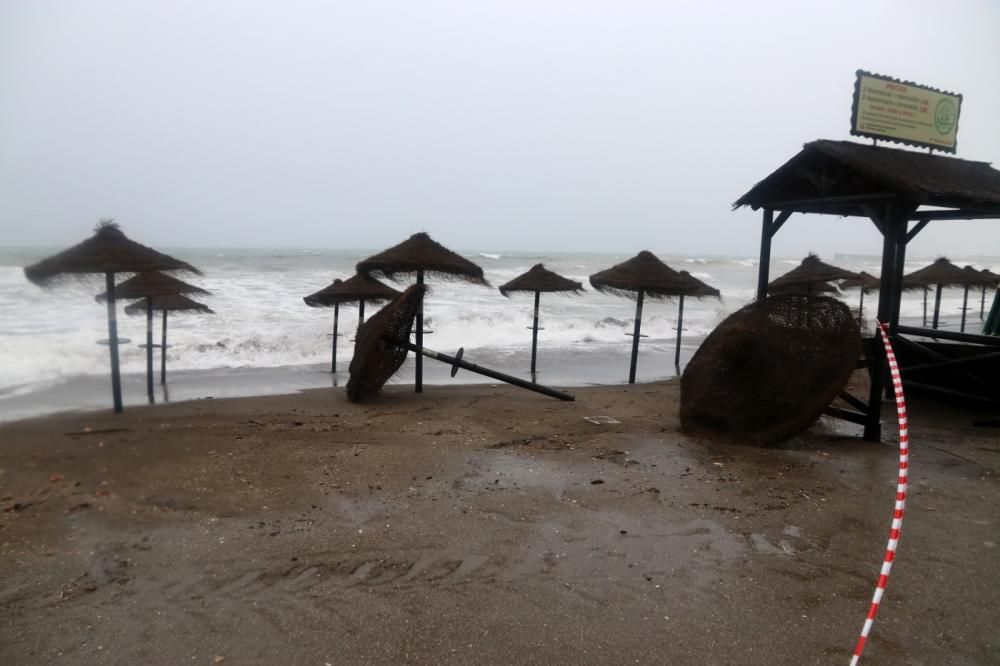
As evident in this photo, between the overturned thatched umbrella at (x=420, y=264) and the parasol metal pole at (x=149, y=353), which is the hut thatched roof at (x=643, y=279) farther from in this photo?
the parasol metal pole at (x=149, y=353)

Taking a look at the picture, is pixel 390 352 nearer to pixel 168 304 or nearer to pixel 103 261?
pixel 103 261

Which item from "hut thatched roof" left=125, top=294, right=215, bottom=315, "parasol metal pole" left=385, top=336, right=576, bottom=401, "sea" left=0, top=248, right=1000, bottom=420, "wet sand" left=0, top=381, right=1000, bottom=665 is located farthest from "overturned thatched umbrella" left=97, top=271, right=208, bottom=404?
"parasol metal pole" left=385, top=336, right=576, bottom=401

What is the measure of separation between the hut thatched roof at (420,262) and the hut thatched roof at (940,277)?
1510 cm

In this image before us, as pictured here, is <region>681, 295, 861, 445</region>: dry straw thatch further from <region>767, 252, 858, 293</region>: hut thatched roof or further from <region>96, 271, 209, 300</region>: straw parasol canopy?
<region>96, 271, 209, 300</region>: straw parasol canopy

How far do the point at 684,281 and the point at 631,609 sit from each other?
9.86 m

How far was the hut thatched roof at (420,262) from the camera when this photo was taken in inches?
399

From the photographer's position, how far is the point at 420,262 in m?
10.1

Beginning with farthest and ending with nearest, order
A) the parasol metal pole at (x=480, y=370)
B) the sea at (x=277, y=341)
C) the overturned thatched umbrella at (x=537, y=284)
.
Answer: the overturned thatched umbrella at (x=537, y=284) < the sea at (x=277, y=341) < the parasol metal pole at (x=480, y=370)

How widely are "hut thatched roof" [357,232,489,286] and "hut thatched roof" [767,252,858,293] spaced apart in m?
9.14

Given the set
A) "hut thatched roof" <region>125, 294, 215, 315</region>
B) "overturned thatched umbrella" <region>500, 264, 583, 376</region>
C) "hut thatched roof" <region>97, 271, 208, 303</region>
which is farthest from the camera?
"overturned thatched umbrella" <region>500, 264, 583, 376</region>

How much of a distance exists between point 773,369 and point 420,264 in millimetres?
5662

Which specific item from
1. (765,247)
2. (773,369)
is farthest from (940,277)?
(773,369)

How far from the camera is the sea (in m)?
11.9

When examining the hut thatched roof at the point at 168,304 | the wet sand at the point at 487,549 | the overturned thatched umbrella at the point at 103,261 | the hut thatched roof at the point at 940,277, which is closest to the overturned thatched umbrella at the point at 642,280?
the wet sand at the point at 487,549
